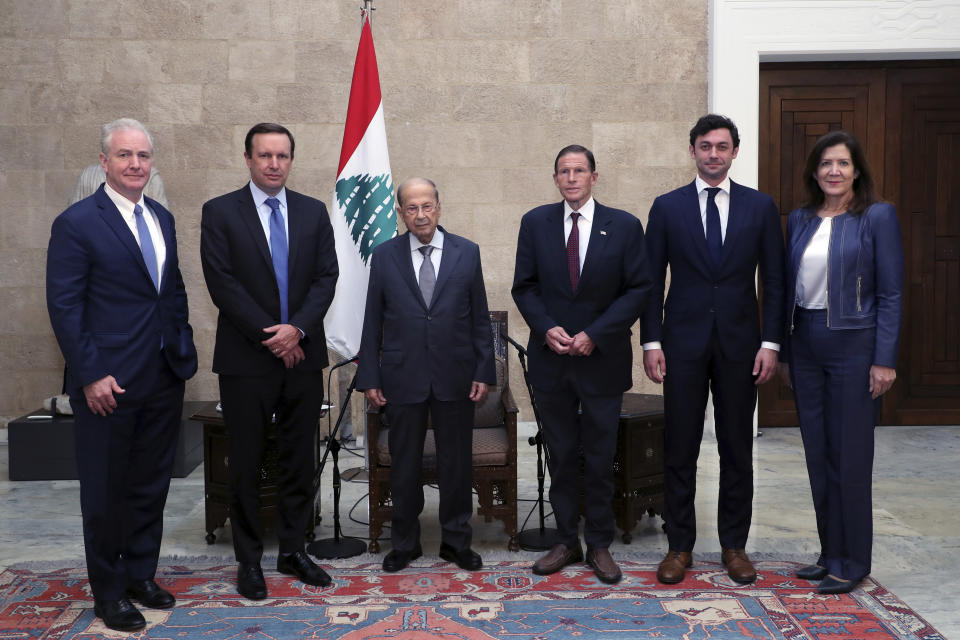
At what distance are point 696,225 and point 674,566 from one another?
4.19ft

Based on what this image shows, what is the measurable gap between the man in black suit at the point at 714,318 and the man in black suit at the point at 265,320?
49.5 inches

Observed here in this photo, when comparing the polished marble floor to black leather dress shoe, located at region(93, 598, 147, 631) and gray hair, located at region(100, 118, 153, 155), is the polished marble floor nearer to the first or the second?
black leather dress shoe, located at region(93, 598, 147, 631)

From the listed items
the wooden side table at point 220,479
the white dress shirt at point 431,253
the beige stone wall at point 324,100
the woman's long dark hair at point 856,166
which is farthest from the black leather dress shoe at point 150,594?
the beige stone wall at point 324,100

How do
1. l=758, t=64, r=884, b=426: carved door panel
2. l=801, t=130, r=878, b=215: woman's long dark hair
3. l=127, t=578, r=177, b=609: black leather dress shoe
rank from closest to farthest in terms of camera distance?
l=127, t=578, r=177, b=609: black leather dress shoe < l=801, t=130, r=878, b=215: woman's long dark hair < l=758, t=64, r=884, b=426: carved door panel

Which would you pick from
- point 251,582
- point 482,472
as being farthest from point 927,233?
point 251,582

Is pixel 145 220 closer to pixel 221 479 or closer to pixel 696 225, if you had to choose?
pixel 221 479

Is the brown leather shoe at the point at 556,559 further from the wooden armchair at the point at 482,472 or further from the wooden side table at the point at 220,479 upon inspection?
the wooden side table at the point at 220,479

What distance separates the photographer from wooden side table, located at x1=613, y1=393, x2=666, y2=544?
3791 millimetres

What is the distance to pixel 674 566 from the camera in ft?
10.9

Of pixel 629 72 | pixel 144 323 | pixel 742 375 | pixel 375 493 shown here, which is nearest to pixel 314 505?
pixel 375 493

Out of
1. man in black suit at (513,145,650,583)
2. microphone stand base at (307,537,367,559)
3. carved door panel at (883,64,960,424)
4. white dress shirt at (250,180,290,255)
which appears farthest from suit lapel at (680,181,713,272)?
carved door panel at (883,64,960,424)

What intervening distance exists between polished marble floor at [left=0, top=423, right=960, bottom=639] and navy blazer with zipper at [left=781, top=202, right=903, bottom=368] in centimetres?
92

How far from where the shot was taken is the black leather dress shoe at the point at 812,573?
3.29m

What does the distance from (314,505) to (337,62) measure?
10.6ft
